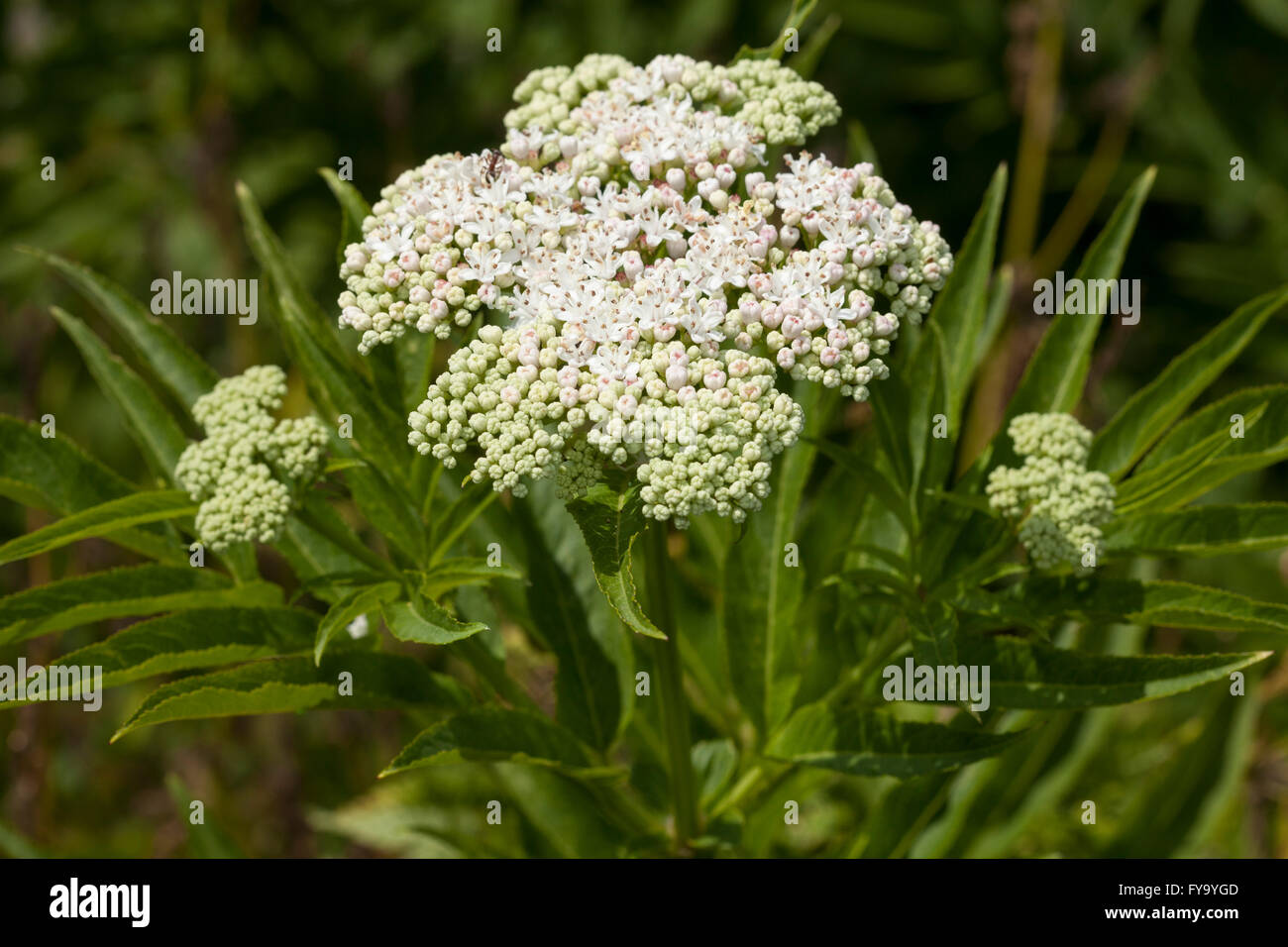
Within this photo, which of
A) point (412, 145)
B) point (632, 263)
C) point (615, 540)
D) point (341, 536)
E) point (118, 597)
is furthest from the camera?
point (412, 145)

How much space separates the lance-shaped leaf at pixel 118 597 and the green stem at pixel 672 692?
0.77 metres

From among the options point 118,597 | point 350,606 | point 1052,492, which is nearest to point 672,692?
point 350,606

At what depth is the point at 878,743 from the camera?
90.0 inches

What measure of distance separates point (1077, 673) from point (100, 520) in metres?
1.78

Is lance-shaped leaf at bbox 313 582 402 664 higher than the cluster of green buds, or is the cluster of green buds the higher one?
the cluster of green buds

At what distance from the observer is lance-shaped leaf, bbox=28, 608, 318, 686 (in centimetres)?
207

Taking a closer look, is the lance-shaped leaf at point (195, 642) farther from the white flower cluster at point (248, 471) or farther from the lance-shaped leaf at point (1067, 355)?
the lance-shaped leaf at point (1067, 355)

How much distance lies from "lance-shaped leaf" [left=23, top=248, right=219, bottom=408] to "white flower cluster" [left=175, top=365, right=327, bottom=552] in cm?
35

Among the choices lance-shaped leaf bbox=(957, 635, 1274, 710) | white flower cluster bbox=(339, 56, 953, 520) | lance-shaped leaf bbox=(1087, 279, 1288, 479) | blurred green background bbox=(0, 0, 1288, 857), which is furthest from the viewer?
blurred green background bbox=(0, 0, 1288, 857)

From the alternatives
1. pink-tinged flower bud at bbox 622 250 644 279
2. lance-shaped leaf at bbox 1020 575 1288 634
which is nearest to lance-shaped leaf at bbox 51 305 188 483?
pink-tinged flower bud at bbox 622 250 644 279

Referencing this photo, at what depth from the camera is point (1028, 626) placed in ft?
6.97

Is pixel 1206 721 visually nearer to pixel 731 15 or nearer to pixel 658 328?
pixel 658 328

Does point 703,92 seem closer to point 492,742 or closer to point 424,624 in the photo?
point 424,624

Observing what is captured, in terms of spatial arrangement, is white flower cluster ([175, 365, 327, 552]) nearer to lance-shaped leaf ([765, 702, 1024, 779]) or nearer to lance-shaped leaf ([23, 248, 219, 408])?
lance-shaped leaf ([23, 248, 219, 408])
